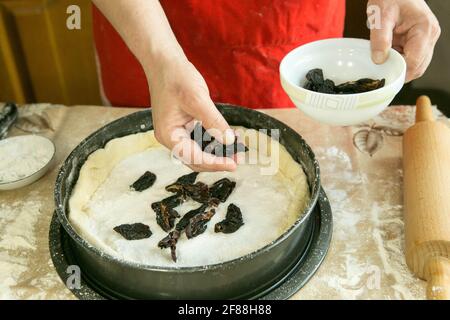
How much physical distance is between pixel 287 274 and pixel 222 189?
13.2 inches

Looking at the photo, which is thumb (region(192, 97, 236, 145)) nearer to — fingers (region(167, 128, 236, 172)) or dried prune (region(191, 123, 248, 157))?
fingers (region(167, 128, 236, 172))

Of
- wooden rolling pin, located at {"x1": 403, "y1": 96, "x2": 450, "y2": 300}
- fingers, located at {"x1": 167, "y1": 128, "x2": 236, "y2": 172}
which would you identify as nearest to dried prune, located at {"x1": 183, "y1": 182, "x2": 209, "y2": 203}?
fingers, located at {"x1": 167, "y1": 128, "x2": 236, "y2": 172}

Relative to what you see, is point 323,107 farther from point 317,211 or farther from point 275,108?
point 275,108

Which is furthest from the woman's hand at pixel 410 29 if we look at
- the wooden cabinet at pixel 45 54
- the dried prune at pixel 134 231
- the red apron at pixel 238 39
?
the wooden cabinet at pixel 45 54

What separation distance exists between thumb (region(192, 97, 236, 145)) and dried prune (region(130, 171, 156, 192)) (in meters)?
0.41

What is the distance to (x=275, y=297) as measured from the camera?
53.5 inches

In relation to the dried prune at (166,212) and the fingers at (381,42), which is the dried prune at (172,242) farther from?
the fingers at (381,42)

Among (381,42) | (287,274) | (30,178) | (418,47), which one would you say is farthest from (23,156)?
(418,47)

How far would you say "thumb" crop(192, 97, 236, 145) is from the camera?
1.29 metres

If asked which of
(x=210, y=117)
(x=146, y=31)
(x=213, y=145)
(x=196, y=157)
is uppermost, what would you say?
(x=146, y=31)

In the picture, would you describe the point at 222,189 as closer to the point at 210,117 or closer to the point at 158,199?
the point at 158,199

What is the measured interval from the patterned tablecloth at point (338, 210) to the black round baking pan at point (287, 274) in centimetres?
2

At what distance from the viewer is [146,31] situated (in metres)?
1.42

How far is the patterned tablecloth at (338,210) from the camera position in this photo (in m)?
1.41
